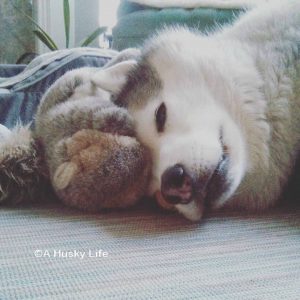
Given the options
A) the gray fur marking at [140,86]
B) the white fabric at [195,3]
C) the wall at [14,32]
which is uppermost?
the white fabric at [195,3]

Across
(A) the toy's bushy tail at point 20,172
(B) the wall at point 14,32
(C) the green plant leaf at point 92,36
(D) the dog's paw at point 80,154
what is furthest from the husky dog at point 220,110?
(B) the wall at point 14,32

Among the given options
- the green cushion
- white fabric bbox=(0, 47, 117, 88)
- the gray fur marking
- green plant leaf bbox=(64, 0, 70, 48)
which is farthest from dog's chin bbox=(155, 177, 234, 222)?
green plant leaf bbox=(64, 0, 70, 48)

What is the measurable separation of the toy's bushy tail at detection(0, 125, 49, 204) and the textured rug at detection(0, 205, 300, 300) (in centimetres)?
4

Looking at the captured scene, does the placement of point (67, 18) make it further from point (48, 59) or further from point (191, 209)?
point (191, 209)

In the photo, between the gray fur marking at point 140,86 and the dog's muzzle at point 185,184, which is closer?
the dog's muzzle at point 185,184

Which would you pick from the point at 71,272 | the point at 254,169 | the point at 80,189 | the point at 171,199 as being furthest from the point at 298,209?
the point at 71,272

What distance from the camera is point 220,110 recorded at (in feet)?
3.63

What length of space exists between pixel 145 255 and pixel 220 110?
0.46 m

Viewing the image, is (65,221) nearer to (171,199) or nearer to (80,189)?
(80,189)

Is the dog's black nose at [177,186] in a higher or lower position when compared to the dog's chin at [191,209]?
higher

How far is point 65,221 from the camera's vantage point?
94 centimetres

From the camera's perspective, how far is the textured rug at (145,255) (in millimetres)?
627

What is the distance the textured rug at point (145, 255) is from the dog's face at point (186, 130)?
2.8 inches

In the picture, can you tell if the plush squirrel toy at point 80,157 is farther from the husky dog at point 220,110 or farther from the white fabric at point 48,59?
the white fabric at point 48,59
